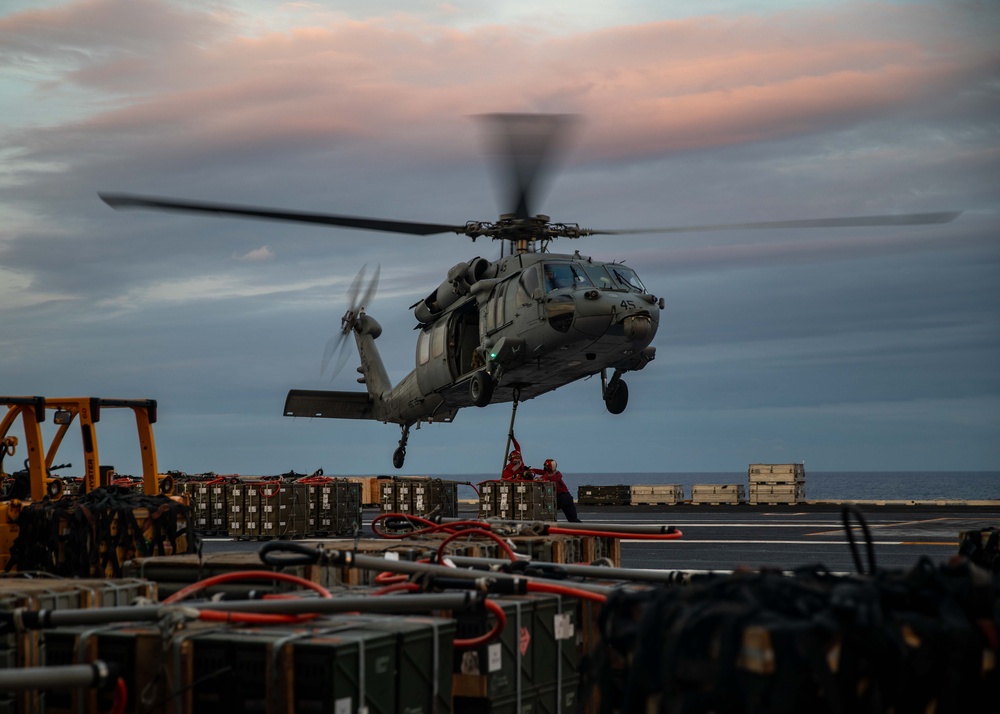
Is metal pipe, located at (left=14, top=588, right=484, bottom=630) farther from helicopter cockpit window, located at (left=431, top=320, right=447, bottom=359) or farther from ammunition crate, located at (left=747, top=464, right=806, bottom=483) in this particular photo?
ammunition crate, located at (left=747, top=464, right=806, bottom=483)

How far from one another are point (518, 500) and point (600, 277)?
17.5 ft

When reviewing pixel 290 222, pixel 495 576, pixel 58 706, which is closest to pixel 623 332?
pixel 290 222

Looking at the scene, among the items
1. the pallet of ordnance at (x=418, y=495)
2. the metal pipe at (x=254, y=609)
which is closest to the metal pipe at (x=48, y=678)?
the metal pipe at (x=254, y=609)

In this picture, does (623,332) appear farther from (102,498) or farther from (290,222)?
(102,498)

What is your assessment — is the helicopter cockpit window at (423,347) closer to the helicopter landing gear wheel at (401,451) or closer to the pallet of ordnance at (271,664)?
the helicopter landing gear wheel at (401,451)

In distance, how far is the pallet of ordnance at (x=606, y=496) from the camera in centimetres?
4384

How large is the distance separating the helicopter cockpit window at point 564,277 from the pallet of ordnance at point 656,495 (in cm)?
2275

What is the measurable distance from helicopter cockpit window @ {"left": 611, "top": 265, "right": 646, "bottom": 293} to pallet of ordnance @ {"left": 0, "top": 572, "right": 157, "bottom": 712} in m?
16.9

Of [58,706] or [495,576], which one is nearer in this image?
[58,706]

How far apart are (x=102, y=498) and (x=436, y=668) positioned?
7.54 metres

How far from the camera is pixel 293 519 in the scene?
2692cm

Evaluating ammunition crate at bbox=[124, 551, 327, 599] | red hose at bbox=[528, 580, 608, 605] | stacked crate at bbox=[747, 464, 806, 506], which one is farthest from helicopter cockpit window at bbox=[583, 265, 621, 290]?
stacked crate at bbox=[747, 464, 806, 506]

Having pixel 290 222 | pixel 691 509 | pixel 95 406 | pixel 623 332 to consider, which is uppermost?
pixel 290 222

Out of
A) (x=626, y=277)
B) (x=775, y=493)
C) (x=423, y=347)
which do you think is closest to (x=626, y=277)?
(x=626, y=277)
